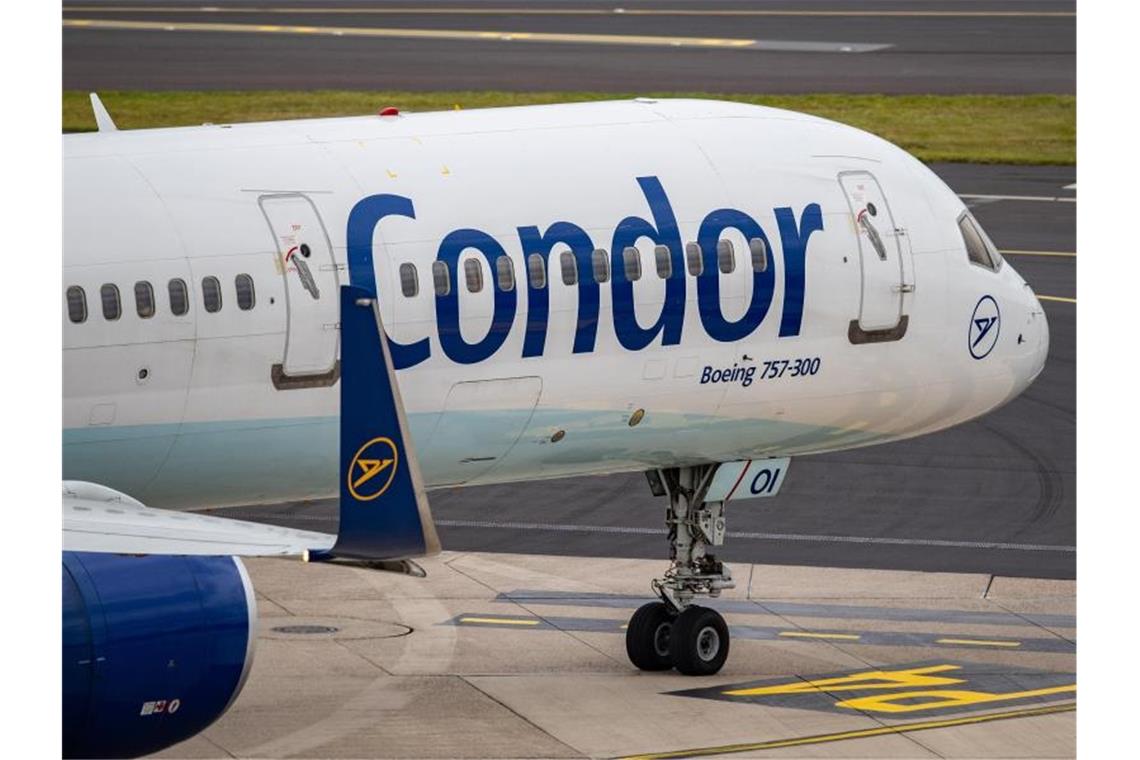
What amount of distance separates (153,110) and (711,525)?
43.7 meters

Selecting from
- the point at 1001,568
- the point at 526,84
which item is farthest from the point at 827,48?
the point at 1001,568

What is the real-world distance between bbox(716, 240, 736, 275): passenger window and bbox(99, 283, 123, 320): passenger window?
638 cm

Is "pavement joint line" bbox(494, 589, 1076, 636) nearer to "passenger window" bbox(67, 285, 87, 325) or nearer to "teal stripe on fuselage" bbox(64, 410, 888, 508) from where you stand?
"teal stripe on fuselage" bbox(64, 410, 888, 508)

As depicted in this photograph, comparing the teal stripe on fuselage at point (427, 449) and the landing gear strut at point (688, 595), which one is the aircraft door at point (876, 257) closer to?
the teal stripe on fuselage at point (427, 449)

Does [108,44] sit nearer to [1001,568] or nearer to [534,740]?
[1001,568]

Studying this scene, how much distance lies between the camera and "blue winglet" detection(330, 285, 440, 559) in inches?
539

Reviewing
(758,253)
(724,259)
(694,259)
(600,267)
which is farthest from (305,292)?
(758,253)

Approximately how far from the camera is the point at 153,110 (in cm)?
6450

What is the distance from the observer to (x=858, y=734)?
2192 centimetres

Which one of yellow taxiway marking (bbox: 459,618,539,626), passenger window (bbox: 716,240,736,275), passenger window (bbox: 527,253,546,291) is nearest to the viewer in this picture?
passenger window (bbox: 527,253,546,291)

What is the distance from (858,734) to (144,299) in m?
8.29

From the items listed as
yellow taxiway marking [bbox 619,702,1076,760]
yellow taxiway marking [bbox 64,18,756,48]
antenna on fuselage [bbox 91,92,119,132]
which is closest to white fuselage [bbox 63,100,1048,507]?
antenna on fuselage [bbox 91,92,119,132]

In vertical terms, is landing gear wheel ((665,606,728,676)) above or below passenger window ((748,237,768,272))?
below

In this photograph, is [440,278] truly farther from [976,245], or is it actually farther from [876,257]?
[976,245]
